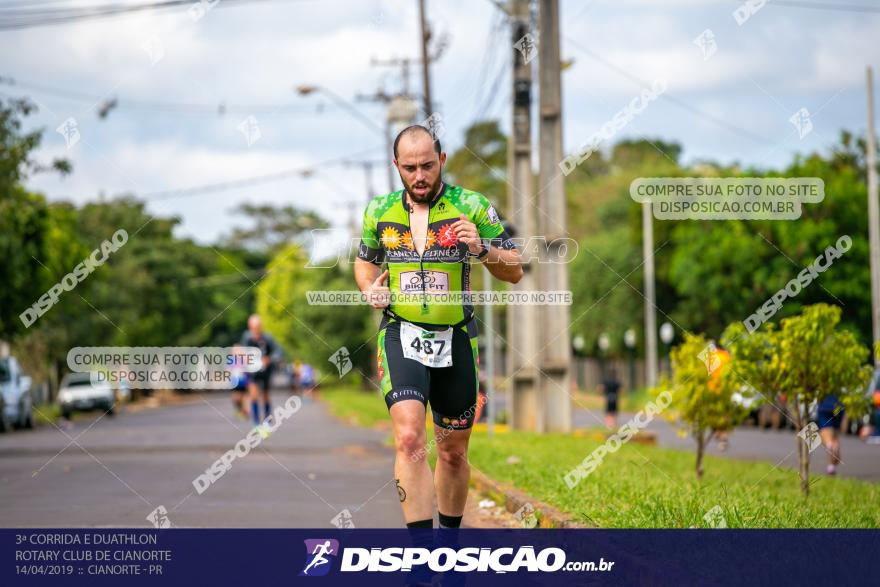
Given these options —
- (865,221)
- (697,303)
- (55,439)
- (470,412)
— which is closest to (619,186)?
(697,303)

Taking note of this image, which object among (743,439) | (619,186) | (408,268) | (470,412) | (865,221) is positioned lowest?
(743,439)

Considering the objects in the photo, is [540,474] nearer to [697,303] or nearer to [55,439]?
[55,439]

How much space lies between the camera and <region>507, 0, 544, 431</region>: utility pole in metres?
20.8

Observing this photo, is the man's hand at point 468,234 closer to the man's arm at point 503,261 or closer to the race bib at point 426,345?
the man's arm at point 503,261

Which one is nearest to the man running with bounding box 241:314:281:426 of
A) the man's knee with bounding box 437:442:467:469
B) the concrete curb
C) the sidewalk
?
the sidewalk

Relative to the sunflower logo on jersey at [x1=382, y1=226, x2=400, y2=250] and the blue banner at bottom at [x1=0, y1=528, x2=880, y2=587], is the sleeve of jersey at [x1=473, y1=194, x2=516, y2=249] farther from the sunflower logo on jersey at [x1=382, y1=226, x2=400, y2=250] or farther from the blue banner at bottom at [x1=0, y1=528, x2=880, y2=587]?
the blue banner at bottom at [x1=0, y1=528, x2=880, y2=587]

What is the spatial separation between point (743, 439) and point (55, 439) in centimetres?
1366

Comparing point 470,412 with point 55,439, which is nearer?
point 470,412

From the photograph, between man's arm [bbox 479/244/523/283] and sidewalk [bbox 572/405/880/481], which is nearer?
man's arm [bbox 479/244/523/283]

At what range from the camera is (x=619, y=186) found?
79312 mm

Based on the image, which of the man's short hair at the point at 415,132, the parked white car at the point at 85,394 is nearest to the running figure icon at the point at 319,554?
the man's short hair at the point at 415,132

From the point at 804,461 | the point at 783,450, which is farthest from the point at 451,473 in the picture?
the point at 783,450

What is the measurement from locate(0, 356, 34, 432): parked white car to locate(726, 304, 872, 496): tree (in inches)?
864

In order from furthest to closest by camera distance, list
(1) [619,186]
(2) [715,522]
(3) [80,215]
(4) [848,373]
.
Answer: (1) [619,186]
(3) [80,215]
(4) [848,373]
(2) [715,522]
